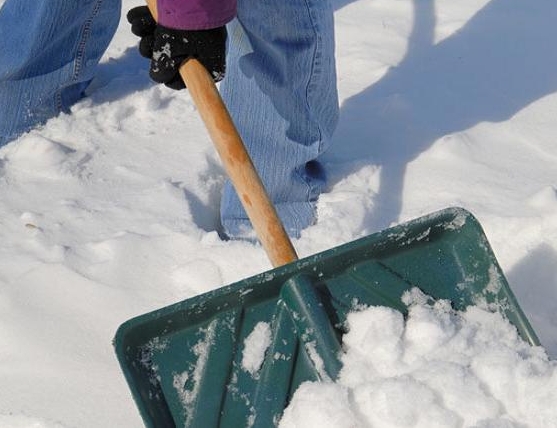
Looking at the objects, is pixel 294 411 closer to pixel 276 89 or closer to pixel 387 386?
pixel 387 386

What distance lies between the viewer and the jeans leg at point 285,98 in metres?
2.42

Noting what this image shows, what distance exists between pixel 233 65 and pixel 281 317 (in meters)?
0.91

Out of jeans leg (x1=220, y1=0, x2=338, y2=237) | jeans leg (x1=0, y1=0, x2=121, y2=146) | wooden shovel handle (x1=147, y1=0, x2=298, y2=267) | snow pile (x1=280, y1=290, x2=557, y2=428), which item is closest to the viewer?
snow pile (x1=280, y1=290, x2=557, y2=428)

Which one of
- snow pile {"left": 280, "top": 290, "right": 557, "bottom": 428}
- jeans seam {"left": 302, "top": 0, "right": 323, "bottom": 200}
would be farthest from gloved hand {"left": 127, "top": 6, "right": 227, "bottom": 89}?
snow pile {"left": 280, "top": 290, "right": 557, "bottom": 428}

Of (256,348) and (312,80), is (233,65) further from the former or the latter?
(256,348)

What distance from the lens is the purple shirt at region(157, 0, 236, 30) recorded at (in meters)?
2.00

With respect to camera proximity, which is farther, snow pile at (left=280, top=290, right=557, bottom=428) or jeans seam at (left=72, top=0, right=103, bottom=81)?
jeans seam at (left=72, top=0, right=103, bottom=81)

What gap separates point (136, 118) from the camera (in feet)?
9.57

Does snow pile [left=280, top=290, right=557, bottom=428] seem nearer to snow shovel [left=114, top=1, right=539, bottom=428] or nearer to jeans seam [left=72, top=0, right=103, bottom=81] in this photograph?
snow shovel [left=114, top=1, right=539, bottom=428]

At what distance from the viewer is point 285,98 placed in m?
2.53

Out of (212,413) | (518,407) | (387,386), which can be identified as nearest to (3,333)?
(212,413)

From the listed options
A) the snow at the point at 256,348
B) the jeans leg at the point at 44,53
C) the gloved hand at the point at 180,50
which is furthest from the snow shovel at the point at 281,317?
the jeans leg at the point at 44,53

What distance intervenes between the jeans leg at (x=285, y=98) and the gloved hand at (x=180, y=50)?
306mm

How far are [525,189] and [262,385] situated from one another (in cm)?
108
